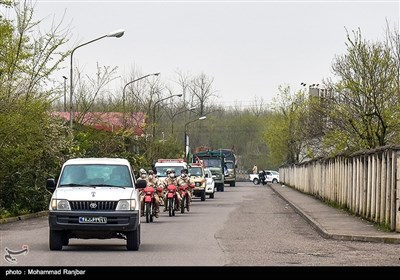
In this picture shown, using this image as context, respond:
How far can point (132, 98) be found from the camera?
75.4 meters

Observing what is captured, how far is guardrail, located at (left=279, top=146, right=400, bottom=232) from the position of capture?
26.9m

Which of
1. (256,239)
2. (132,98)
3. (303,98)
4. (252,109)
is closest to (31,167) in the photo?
(256,239)

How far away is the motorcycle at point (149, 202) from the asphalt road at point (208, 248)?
0.38 m

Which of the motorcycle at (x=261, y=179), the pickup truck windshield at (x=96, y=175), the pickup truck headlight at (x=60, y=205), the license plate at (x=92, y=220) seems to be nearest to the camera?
the license plate at (x=92, y=220)

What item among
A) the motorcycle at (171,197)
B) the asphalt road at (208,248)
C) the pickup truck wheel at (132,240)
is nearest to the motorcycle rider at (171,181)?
the motorcycle at (171,197)

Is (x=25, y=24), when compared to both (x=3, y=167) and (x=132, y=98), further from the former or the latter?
(x=132, y=98)

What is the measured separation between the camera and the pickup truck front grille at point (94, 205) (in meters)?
20.0

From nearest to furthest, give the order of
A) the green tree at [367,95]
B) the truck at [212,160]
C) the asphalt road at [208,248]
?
the asphalt road at [208,248], the green tree at [367,95], the truck at [212,160]

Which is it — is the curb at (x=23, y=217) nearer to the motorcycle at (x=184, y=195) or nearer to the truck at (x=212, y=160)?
the motorcycle at (x=184, y=195)

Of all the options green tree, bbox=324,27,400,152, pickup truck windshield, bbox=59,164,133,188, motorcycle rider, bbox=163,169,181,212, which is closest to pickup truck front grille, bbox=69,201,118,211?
pickup truck windshield, bbox=59,164,133,188

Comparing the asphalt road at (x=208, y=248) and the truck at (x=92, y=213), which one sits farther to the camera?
the truck at (x=92, y=213)

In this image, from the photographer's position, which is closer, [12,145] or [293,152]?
[12,145]
